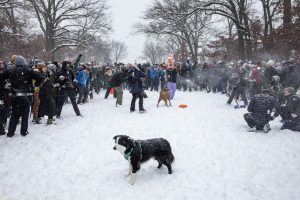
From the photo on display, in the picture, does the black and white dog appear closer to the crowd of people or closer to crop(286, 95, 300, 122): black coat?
the crowd of people

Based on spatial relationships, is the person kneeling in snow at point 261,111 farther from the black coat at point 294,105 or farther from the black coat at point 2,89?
the black coat at point 2,89

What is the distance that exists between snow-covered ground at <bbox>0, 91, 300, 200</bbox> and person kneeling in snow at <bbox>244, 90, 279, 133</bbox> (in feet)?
1.28

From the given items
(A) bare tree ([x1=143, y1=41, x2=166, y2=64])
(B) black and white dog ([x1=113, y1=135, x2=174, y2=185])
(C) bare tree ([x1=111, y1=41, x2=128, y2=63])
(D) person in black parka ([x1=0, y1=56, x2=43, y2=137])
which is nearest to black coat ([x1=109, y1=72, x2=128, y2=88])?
(D) person in black parka ([x1=0, y1=56, x2=43, y2=137])

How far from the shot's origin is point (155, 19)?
30594mm

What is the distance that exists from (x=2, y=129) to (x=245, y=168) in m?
6.87

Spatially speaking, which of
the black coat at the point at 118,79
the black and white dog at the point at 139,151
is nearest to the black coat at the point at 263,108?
the black and white dog at the point at 139,151

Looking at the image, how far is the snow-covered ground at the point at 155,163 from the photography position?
5.83m

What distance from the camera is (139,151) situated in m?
6.20

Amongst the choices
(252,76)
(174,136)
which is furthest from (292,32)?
(174,136)

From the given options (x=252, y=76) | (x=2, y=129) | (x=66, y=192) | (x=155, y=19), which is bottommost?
(x=66, y=192)

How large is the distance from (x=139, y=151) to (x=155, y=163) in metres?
1.20

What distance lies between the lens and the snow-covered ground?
5828 mm

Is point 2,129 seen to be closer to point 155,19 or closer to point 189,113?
point 189,113

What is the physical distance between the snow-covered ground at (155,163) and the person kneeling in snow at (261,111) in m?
0.39
